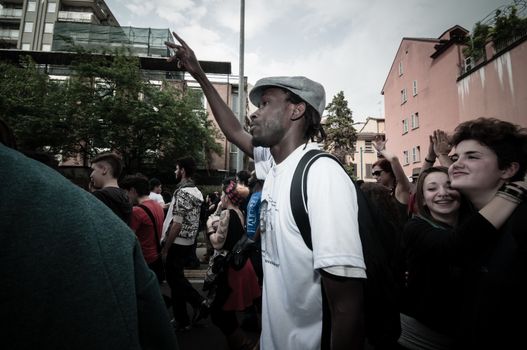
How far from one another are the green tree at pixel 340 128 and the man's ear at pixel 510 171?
115ft

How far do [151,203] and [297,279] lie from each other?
3605 millimetres

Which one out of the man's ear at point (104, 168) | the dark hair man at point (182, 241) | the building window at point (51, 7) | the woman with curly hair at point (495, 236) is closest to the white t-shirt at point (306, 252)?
the woman with curly hair at point (495, 236)

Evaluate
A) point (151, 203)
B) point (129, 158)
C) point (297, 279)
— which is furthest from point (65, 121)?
point (297, 279)

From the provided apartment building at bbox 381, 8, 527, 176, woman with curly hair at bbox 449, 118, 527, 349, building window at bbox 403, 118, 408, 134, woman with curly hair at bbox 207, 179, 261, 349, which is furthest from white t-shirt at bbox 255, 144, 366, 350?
building window at bbox 403, 118, 408, 134

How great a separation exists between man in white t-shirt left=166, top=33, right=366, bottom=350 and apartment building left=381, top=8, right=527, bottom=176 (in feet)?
48.1

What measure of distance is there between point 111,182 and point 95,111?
60.7 feet

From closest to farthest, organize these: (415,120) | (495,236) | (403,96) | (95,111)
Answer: (495,236) → (95,111) → (415,120) → (403,96)

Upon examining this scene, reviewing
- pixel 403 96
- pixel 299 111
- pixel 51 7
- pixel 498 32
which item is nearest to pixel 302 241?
pixel 299 111

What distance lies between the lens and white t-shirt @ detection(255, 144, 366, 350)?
119 centimetres

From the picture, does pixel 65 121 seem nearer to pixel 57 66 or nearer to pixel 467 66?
pixel 57 66

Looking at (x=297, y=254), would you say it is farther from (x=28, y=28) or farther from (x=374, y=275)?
(x=28, y=28)

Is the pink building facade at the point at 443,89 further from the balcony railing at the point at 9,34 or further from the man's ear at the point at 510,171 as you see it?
the balcony railing at the point at 9,34

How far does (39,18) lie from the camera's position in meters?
41.3

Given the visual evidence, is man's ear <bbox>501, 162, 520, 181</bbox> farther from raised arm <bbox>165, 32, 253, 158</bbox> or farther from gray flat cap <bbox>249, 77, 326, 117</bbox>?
raised arm <bbox>165, 32, 253, 158</bbox>
